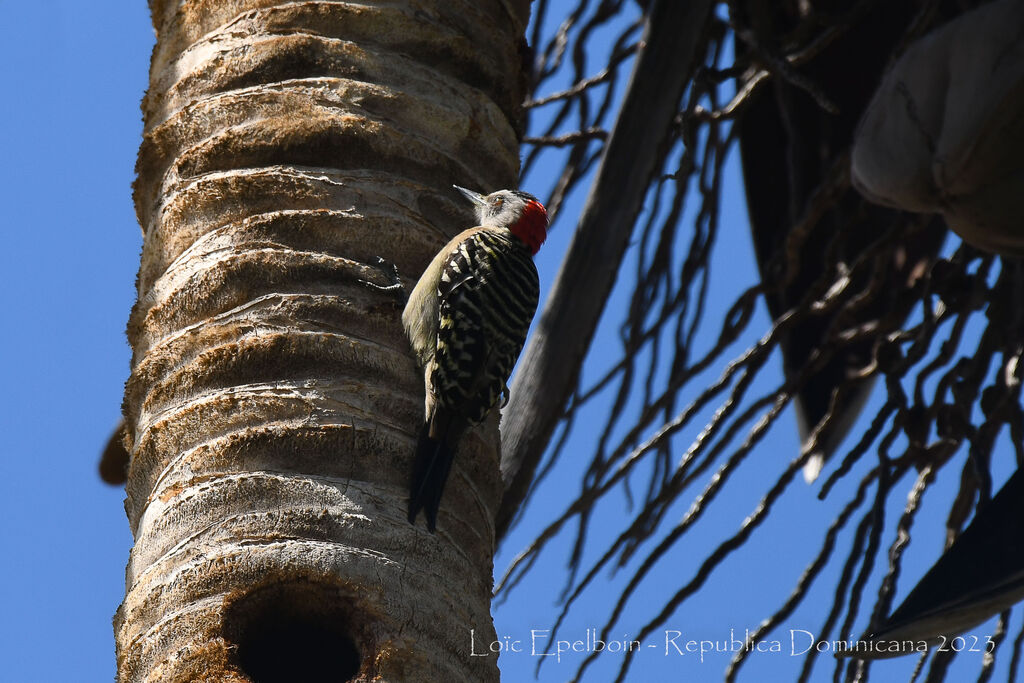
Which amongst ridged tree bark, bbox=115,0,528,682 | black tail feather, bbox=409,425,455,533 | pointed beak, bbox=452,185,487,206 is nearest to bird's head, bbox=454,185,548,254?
pointed beak, bbox=452,185,487,206

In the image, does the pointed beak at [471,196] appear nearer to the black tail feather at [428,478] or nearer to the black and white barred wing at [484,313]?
the black and white barred wing at [484,313]

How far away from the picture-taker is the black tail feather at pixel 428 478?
2.43 meters

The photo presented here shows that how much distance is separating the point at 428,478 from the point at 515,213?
1818mm

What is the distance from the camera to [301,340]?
2.55 metres

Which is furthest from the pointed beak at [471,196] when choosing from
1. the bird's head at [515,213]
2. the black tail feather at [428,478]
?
the black tail feather at [428,478]

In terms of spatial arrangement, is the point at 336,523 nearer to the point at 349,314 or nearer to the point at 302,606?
the point at 302,606

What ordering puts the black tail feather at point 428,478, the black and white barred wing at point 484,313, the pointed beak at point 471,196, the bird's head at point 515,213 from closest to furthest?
the black tail feather at point 428,478 < the pointed beak at point 471,196 < the black and white barred wing at point 484,313 < the bird's head at point 515,213

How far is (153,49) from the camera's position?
332cm

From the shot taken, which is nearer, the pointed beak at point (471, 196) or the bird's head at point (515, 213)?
the pointed beak at point (471, 196)

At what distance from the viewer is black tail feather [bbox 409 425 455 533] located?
2430 millimetres

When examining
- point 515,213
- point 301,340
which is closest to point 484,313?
point 515,213

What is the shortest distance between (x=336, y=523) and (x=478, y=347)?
4.13 ft

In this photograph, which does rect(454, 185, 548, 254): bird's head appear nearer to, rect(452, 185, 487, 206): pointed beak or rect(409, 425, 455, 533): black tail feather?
rect(452, 185, 487, 206): pointed beak

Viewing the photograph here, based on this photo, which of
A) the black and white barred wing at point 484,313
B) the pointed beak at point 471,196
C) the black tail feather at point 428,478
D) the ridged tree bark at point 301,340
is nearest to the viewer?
the ridged tree bark at point 301,340
